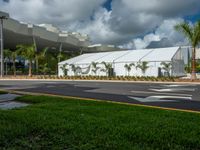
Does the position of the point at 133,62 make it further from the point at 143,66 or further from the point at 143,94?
the point at 143,94

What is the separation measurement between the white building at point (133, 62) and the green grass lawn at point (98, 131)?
3004 centimetres

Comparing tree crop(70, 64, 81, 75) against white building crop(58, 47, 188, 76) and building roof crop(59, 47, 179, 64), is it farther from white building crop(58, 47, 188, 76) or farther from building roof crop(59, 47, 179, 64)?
building roof crop(59, 47, 179, 64)

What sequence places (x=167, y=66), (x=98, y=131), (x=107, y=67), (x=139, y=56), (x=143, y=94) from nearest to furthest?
(x=98, y=131) < (x=143, y=94) < (x=167, y=66) < (x=139, y=56) < (x=107, y=67)

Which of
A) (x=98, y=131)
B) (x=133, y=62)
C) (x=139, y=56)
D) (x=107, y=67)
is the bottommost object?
(x=98, y=131)

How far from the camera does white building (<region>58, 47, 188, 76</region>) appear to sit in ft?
122

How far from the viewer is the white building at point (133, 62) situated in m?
37.3

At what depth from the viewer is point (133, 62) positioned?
129 ft

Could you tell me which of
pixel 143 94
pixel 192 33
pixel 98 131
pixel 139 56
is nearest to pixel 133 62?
pixel 139 56

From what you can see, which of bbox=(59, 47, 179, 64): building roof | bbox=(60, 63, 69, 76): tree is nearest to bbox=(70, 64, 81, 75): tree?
bbox=(59, 47, 179, 64): building roof

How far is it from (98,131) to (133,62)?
3399 centimetres

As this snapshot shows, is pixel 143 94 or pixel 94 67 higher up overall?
pixel 94 67

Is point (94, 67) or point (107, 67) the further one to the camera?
point (94, 67)

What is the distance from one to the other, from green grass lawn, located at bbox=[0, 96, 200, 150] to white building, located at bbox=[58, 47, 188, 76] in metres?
30.0

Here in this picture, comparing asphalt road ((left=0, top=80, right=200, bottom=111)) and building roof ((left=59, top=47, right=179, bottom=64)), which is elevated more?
building roof ((left=59, top=47, right=179, bottom=64))
